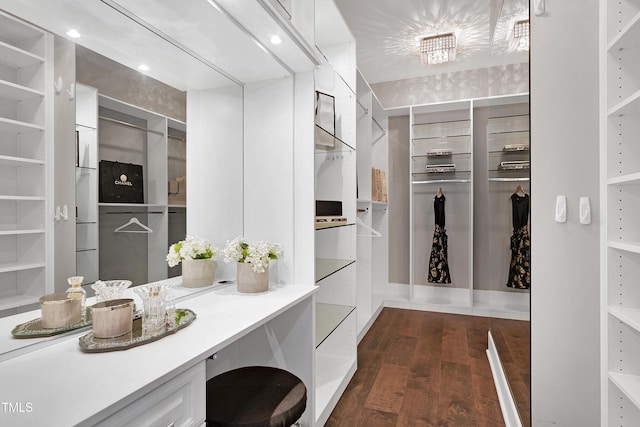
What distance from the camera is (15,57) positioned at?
93 cm

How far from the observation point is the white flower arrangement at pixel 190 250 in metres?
1.55

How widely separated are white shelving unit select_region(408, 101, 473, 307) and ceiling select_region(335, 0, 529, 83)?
540 mm

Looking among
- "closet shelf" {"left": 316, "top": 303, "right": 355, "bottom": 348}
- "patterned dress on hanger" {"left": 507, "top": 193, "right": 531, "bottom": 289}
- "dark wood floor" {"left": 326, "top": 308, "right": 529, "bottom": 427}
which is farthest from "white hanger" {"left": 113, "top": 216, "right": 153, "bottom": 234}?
"patterned dress on hanger" {"left": 507, "top": 193, "right": 531, "bottom": 289}

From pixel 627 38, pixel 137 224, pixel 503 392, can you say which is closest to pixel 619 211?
pixel 627 38

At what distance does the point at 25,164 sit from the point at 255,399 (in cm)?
103

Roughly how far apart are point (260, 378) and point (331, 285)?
1.14 m

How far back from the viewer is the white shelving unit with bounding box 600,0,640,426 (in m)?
1.24

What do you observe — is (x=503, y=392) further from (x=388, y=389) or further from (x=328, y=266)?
(x=328, y=266)

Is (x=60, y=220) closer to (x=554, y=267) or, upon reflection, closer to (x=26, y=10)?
(x=26, y=10)

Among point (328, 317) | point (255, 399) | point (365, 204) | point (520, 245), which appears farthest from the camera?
point (365, 204)

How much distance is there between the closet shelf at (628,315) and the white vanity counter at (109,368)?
1198mm

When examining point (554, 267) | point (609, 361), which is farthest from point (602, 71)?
point (609, 361)

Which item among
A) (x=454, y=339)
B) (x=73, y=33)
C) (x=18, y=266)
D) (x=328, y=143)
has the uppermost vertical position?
(x=73, y=33)

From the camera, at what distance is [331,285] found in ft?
8.04
